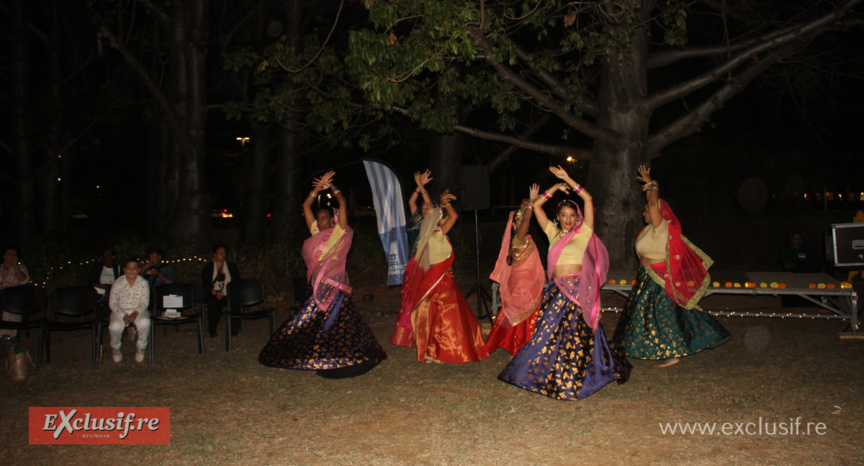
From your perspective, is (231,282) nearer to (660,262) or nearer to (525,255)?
(525,255)

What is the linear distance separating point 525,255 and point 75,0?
16.6 meters

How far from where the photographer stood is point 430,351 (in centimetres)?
663

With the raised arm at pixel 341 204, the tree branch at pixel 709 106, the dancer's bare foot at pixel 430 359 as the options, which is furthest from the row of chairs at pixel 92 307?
the tree branch at pixel 709 106

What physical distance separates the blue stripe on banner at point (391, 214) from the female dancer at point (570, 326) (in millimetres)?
2903

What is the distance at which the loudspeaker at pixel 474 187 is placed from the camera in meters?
8.79

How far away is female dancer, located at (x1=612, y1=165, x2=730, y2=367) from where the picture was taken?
6.28m

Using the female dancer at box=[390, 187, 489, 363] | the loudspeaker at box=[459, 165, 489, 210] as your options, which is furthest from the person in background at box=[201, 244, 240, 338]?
the loudspeaker at box=[459, 165, 489, 210]

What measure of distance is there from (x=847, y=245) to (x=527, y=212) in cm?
434

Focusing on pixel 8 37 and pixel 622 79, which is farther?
pixel 8 37

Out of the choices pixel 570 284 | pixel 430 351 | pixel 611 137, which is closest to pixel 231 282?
pixel 430 351

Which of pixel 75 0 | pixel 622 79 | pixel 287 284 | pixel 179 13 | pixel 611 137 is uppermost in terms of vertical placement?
pixel 75 0

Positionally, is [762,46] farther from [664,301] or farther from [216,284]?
[216,284]

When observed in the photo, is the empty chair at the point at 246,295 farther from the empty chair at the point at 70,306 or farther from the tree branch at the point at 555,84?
the tree branch at the point at 555,84

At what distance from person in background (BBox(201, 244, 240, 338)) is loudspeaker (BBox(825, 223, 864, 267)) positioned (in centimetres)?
734
